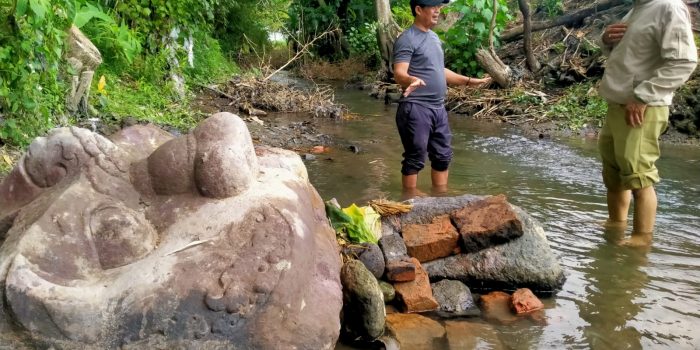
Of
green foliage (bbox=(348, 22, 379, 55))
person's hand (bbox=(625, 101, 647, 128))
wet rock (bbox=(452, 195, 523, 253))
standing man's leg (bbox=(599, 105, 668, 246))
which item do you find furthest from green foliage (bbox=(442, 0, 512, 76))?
wet rock (bbox=(452, 195, 523, 253))

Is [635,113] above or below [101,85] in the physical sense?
above

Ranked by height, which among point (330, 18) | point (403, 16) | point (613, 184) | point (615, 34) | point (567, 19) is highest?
point (567, 19)

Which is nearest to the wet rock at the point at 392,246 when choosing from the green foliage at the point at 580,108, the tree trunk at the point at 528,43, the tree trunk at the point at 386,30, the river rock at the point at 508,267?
the river rock at the point at 508,267

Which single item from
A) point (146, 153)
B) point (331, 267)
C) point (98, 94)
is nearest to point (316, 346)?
point (331, 267)

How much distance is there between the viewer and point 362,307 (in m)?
2.97

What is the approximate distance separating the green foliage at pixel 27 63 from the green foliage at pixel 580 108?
6.82 m

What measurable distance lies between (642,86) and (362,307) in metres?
2.48

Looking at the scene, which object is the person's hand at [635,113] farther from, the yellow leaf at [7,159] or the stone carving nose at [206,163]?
the yellow leaf at [7,159]

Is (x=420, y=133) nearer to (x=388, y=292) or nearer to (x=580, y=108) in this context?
(x=388, y=292)

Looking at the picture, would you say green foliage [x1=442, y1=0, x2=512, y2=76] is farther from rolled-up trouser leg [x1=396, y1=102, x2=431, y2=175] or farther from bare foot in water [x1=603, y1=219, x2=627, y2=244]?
bare foot in water [x1=603, y1=219, x2=627, y2=244]

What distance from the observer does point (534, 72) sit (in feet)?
38.3

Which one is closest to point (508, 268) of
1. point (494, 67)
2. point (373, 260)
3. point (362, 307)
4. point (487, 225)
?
point (487, 225)

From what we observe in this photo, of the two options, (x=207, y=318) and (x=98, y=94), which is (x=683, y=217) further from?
(x=98, y=94)

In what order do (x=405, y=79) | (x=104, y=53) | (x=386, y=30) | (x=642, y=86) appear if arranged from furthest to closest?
(x=386, y=30), (x=104, y=53), (x=405, y=79), (x=642, y=86)
